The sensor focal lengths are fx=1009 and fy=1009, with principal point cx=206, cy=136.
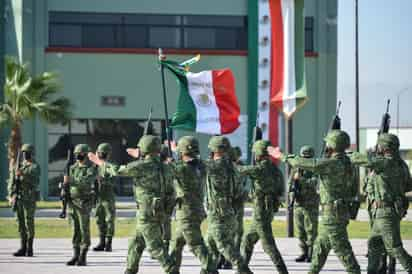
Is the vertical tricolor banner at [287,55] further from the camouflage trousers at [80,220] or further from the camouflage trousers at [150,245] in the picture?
the camouflage trousers at [150,245]

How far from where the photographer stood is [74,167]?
15.9 metres

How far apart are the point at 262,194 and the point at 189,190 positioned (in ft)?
4.82

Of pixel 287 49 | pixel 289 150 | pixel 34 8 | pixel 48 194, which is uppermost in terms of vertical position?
pixel 34 8

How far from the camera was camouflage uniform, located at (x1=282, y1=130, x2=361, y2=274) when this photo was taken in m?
12.2

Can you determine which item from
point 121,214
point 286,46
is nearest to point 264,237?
point 286,46

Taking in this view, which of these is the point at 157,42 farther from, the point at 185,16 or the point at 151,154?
the point at 151,154

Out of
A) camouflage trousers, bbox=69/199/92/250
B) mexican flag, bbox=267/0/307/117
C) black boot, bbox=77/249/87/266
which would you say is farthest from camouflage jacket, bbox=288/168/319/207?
mexican flag, bbox=267/0/307/117

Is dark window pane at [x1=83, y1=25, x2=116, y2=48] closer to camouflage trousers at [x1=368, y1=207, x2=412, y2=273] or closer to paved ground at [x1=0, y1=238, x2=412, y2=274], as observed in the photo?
paved ground at [x1=0, y1=238, x2=412, y2=274]

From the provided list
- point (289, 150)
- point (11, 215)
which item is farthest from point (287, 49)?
point (11, 215)

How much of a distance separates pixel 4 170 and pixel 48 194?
2.06m

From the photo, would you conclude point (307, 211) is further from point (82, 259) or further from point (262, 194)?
point (82, 259)

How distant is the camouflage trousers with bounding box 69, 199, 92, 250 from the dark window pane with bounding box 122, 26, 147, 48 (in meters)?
24.6

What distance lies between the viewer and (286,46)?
74.9ft

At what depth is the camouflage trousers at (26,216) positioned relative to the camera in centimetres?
1670
